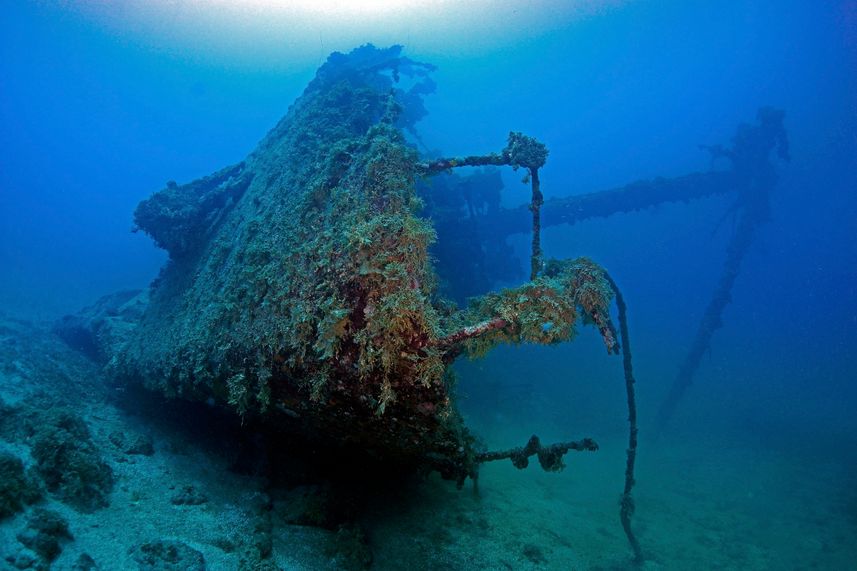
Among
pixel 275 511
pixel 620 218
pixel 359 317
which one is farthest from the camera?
pixel 620 218

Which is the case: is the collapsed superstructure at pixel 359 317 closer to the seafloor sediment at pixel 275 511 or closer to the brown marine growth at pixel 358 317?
the brown marine growth at pixel 358 317

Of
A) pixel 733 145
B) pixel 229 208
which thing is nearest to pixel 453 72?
pixel 733 145

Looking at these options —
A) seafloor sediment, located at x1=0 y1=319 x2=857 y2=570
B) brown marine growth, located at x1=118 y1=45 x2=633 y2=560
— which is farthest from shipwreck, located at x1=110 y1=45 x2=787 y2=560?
seafloor sediment, located at x1=0 y1=319 x2=857 y2=570

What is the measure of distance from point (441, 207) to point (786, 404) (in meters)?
26.2

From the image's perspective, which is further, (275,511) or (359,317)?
(275,511)

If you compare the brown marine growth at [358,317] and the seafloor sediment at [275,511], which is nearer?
the brown marine growth at [358,317]

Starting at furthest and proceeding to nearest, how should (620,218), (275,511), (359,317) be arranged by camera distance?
(620,218), (275,511), (359,317)

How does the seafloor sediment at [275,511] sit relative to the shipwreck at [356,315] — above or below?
below

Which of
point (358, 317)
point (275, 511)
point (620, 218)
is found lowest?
point (275, 511)

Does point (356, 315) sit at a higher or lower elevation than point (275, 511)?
higher

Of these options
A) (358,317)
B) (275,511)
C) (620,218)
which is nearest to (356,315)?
(358,317)

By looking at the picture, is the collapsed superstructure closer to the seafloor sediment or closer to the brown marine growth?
the brown marine growth

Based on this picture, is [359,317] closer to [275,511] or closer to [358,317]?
[358,317]

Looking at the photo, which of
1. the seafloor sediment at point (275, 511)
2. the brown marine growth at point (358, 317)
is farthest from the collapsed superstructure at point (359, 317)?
the seafloor sediment at point (275, 511)
